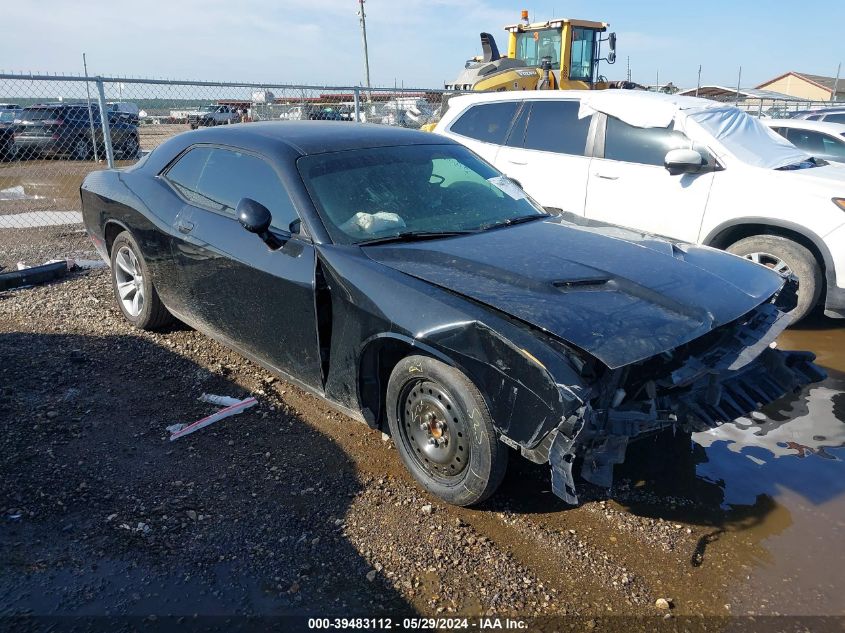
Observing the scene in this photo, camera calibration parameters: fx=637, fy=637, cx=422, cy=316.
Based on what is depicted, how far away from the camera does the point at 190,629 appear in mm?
2324

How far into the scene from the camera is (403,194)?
12.0ft

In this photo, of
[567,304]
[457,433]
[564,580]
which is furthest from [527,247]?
[564,580]

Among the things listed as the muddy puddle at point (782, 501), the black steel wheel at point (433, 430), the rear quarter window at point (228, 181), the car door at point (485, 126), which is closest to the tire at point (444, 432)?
the black steel wheel at point (433, 430)

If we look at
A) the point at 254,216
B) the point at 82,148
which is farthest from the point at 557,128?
the point at 82,148

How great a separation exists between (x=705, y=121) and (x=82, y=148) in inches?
508

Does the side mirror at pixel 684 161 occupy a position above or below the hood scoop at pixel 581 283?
above

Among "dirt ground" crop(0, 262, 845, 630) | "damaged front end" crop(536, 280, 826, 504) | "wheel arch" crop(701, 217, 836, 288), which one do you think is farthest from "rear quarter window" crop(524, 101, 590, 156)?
"dirt ground" crop(0, 262, 845, 630)

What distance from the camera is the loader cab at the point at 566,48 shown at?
45.5 ft

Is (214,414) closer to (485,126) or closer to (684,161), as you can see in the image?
(684,161)

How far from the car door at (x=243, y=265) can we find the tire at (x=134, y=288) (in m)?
0.59

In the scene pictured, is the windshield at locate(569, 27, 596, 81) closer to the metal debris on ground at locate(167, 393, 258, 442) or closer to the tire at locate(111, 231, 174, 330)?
the tire at locate(111, 231, 174, 330)

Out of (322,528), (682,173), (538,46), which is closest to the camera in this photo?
(322,528)

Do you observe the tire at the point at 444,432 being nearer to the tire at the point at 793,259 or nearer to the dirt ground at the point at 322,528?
the dirt ground at the point at 322,528

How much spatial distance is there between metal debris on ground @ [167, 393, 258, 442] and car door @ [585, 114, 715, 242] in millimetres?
3536
